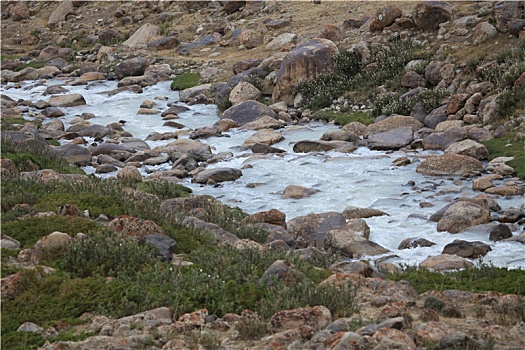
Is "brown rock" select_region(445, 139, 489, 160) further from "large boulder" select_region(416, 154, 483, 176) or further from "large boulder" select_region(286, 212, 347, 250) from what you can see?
"large boulder" select_region(286, 212, 347, 250)

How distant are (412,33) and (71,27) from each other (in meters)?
24.7

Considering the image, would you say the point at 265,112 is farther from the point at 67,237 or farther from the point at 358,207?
the point at 67,237

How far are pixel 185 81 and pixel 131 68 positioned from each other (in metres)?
3.80

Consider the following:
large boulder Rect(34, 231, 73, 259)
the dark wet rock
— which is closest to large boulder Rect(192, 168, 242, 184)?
the dark wet rock

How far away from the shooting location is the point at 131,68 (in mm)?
31047

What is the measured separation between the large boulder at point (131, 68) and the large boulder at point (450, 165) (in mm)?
18558

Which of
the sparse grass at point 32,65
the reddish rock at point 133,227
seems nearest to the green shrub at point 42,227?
the reddish rock at point 133,227

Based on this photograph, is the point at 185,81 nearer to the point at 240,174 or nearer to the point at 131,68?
the point at 131,68

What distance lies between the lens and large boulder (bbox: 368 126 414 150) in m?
17.8

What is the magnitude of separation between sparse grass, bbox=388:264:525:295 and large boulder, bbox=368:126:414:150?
348 inches

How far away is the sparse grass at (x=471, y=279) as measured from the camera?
810 centimetres

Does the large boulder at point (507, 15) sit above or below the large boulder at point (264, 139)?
above

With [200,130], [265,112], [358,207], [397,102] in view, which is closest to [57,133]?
[200,130]

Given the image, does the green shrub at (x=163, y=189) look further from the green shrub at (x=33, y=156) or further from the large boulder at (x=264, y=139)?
the large boulder at (x=264, y=139)
